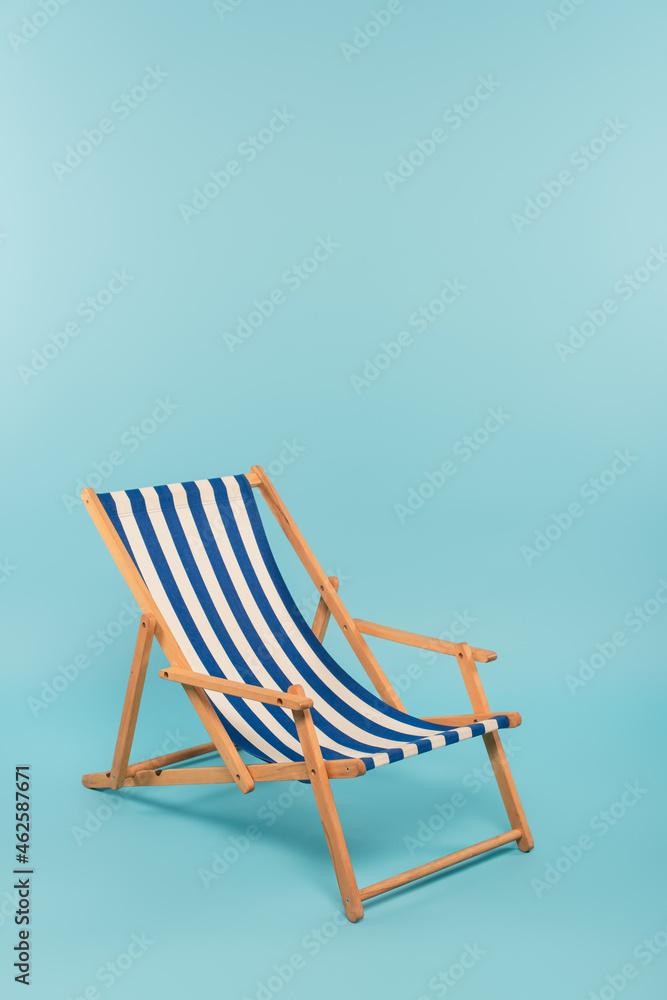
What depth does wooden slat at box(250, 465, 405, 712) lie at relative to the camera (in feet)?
13.1

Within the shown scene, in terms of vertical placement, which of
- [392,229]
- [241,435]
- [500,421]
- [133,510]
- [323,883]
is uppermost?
[392,229]

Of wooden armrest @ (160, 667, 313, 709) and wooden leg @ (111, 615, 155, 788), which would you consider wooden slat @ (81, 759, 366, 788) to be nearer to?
wooden leg @ (111, 615, 155, 788)

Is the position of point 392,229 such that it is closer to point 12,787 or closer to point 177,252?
point 177,252

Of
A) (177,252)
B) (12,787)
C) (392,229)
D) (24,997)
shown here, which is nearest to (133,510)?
(12,787)

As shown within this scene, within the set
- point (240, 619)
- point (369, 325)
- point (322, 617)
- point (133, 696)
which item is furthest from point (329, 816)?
point (369, 325)

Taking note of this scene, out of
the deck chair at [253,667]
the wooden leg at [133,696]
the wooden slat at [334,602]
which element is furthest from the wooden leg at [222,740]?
the wooden slat at [334,602]

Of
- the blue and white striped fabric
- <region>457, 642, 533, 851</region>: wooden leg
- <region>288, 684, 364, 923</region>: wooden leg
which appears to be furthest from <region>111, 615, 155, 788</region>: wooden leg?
<region>457, 642, 533, 851</region>: wooden leg

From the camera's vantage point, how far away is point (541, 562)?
5543mm

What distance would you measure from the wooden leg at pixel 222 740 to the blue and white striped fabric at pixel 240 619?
3.2 inches

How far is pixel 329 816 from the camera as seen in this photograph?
3123 mm

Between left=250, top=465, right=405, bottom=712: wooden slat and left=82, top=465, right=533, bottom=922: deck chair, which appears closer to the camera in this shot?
left=82, top=465, right=533, bottom=922: deck chair

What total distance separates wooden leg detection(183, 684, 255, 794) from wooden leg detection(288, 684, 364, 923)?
297 millimetres

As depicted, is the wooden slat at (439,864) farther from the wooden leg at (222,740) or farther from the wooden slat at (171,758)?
the wooden slat at (171,758)

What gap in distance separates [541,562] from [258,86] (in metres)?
3.05
